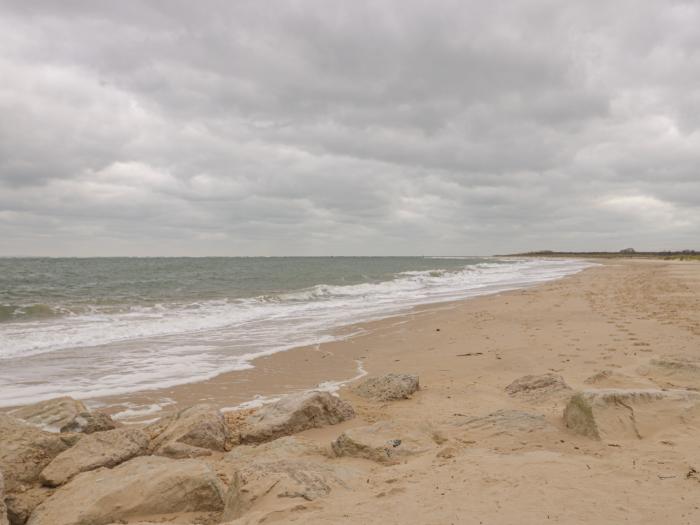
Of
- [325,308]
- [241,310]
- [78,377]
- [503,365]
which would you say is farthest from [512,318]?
[78,377]

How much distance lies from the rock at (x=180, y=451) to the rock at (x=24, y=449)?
1.01 meters

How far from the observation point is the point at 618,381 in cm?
657

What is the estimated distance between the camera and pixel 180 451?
508 cm

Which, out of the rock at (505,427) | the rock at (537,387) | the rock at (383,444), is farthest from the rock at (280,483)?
the rock at (537,387)

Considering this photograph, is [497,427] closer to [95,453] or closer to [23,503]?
[95,453]

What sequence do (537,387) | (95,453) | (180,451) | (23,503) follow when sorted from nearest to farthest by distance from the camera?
1. (23,503)
2. (95,453)
3. (180,451)
4. (537,387)

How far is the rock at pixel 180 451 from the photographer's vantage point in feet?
16.6

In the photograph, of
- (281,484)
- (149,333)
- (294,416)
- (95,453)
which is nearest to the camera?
(281,484)

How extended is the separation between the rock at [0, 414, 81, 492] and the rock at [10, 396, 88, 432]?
449mm

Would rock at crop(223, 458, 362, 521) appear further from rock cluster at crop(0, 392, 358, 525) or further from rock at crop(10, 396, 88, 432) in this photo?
rock at crop(10, 396, 88, 432)

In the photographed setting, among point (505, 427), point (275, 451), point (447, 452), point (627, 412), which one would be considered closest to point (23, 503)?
point (275, 451)

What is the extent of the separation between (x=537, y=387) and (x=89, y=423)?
5.71 meters

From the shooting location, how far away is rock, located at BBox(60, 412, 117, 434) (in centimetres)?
572

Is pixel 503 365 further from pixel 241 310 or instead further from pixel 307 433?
pixel 241 310
